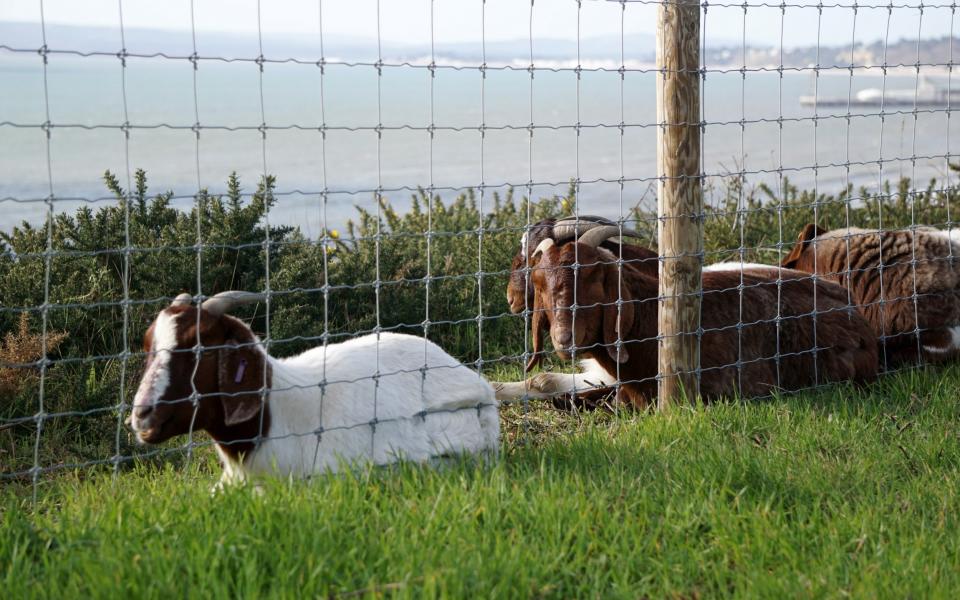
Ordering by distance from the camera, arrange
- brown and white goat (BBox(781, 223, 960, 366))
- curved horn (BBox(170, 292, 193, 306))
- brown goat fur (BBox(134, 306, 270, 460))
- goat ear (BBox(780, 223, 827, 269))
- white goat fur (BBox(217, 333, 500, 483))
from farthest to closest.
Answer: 1. goat ear (BBox(780, 223, 827, 269))
2. brown and white goat (BBox(781, 223, 960, 366))
3. white goat fur (BBox(217, 333, 500, 483))
4. curved horn (BBox(170, 292, 193, 306))
5. brown goat fur (BBox(134, 306, 270, 460))

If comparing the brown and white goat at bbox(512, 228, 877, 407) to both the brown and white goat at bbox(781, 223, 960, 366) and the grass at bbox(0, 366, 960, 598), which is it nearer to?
the brown and white goat at bbox(781, 223, 960, 366)

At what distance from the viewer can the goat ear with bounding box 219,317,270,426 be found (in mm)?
4484

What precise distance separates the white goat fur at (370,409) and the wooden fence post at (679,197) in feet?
4.04

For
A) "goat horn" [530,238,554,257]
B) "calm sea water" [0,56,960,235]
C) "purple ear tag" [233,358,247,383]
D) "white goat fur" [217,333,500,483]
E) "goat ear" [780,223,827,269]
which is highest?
"calm sea water" [0,56,960,235]

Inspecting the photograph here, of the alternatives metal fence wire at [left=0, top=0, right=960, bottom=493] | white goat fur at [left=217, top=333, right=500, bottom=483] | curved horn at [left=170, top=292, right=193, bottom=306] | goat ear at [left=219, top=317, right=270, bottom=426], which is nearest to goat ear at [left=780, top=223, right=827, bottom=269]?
metal fence wire at [left=0, top=0, right=960, bottom=493]

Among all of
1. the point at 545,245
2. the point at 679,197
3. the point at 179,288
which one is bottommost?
the point at 179,288

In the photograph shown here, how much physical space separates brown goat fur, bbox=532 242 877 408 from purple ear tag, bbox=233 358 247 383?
189 cm

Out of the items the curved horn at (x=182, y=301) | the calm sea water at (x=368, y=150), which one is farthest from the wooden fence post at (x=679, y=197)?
the calm sea water at (x=368, y=150)

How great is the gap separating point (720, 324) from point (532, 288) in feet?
3.52

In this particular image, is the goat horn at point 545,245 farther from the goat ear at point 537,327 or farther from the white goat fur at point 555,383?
the white goat fur at point 555,383

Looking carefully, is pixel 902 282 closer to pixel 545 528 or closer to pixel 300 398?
pixel 545 528

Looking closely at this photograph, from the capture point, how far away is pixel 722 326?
20.9ft

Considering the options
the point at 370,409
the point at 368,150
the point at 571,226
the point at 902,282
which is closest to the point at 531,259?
the point at 571,226

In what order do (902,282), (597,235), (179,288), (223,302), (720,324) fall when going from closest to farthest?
(223,302) < (597,235) < (720,324) < (179,288) < (902,282)
